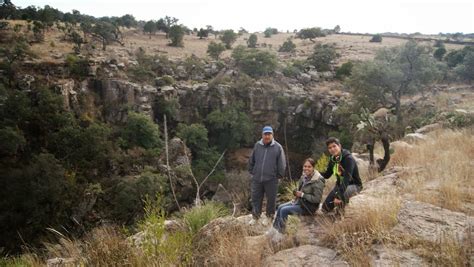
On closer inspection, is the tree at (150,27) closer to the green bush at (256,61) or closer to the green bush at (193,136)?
the green bush at (256,61)

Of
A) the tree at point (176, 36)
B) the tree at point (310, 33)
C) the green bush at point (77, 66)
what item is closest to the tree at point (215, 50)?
the tree at point (176, 36)

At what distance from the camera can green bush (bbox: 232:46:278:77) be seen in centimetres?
3369

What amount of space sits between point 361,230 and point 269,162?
7.79ft

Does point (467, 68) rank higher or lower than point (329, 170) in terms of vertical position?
higher

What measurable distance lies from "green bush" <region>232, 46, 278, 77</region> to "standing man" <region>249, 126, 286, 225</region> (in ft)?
94.2

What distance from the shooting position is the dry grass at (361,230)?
3.13 meters

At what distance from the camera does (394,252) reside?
119 inches

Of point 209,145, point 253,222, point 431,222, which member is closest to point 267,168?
point 253,222

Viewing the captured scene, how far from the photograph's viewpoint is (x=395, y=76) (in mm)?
22922

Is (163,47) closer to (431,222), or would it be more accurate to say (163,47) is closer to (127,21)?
(127,21)

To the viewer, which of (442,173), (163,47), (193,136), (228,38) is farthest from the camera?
(228,38)

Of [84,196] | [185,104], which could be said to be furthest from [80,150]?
[185,104]

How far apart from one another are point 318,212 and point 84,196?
18.7 metres

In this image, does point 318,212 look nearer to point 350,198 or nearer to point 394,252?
point 350,198
